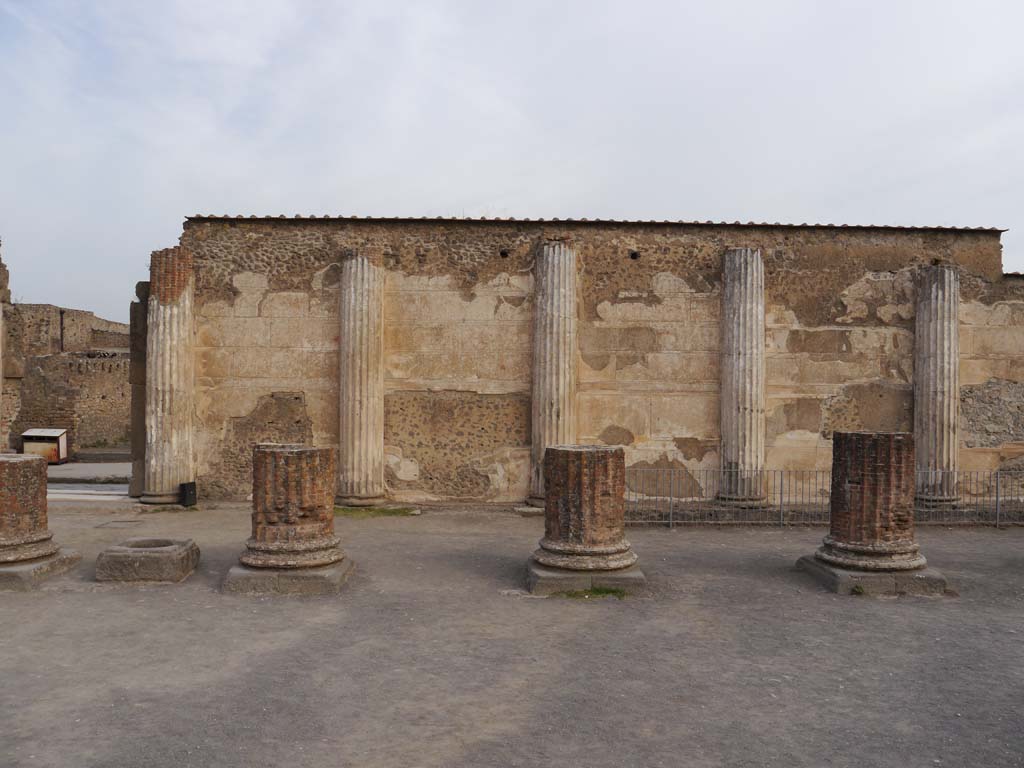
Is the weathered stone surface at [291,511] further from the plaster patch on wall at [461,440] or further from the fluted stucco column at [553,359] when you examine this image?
the fluted stucco column at [553,359]

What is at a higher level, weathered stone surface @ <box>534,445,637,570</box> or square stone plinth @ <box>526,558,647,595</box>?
weathered stone surface @ <box>534,445,637,570</box>

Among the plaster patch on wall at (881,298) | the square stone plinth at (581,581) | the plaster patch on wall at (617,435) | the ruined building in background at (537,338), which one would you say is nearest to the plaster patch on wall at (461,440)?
the ruined building in background at (537,338)

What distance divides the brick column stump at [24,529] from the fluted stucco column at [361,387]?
417 centimetres

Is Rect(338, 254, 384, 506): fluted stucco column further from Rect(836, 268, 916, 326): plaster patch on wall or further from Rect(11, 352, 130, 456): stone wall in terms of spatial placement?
Rect(11, 352, 130, 456): stone wall

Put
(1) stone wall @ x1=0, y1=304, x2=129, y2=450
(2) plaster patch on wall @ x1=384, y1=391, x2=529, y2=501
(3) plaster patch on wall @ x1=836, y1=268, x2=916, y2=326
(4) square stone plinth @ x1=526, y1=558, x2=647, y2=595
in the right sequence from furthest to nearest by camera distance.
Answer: (1) stone wall @ x1=0, y1=304, x2=129, y2=450 → (3) plaster patch on wall @ x1=836, y1=268, x2=916, y2=326 → (2) plaster patch on wall @ x1=384, y1=391, x2=529, y2=501 → (4) square stone plinth @ x1=526, y1=558, x2=647, y2=595

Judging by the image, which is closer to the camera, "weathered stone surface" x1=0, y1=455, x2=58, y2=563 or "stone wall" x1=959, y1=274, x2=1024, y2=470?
"weathered stone surface" x1=0, y1=455, x2=58, y2=563

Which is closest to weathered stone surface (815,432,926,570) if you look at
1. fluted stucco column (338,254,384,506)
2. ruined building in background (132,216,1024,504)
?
ruined building in background (132,216,1024,504)

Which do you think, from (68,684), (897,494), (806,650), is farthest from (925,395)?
(68,684)

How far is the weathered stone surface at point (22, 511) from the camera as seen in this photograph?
657 centimetres

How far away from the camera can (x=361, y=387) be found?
35.1 feet

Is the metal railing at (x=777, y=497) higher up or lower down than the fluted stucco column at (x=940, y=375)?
lower down

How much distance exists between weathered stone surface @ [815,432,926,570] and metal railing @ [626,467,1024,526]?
306 centimetres

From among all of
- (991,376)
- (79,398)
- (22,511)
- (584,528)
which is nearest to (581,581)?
(584,528)

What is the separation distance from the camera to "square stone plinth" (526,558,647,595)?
21.2 ft
